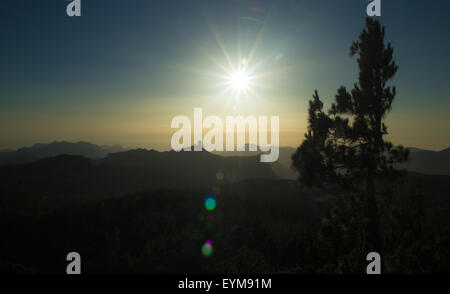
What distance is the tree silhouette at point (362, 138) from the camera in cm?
886

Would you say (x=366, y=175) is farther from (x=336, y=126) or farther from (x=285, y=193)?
(x=285, y=193)

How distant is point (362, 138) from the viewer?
360 inches

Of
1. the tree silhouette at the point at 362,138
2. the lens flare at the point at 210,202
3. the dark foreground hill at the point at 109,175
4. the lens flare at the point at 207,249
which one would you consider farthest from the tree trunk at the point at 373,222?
the dark foreground hill at the point at 109,175

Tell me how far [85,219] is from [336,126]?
16.0 meters

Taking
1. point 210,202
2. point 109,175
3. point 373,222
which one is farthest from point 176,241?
point 109,175

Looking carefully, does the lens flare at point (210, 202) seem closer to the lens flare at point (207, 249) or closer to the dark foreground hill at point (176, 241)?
the dark foreground hill at point (176, 241)

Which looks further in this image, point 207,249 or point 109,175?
point 109,175

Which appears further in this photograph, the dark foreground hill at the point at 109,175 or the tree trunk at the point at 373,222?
the dark foreground hill at the point at 109,175

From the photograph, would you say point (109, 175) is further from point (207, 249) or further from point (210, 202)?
point (207, 249)

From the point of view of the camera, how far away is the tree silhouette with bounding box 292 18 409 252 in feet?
29.1

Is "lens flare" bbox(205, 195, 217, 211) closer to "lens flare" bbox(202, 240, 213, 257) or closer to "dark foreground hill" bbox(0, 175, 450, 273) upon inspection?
"dark foreground hill" bbox(0, 175, 450, 273)

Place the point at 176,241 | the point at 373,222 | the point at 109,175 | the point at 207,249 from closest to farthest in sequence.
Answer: the point at 373,222, the point at 207,249, the point at 176,241, the point at 109,175

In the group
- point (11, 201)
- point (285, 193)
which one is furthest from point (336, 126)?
point (11, 201)

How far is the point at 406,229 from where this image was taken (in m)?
9.01
